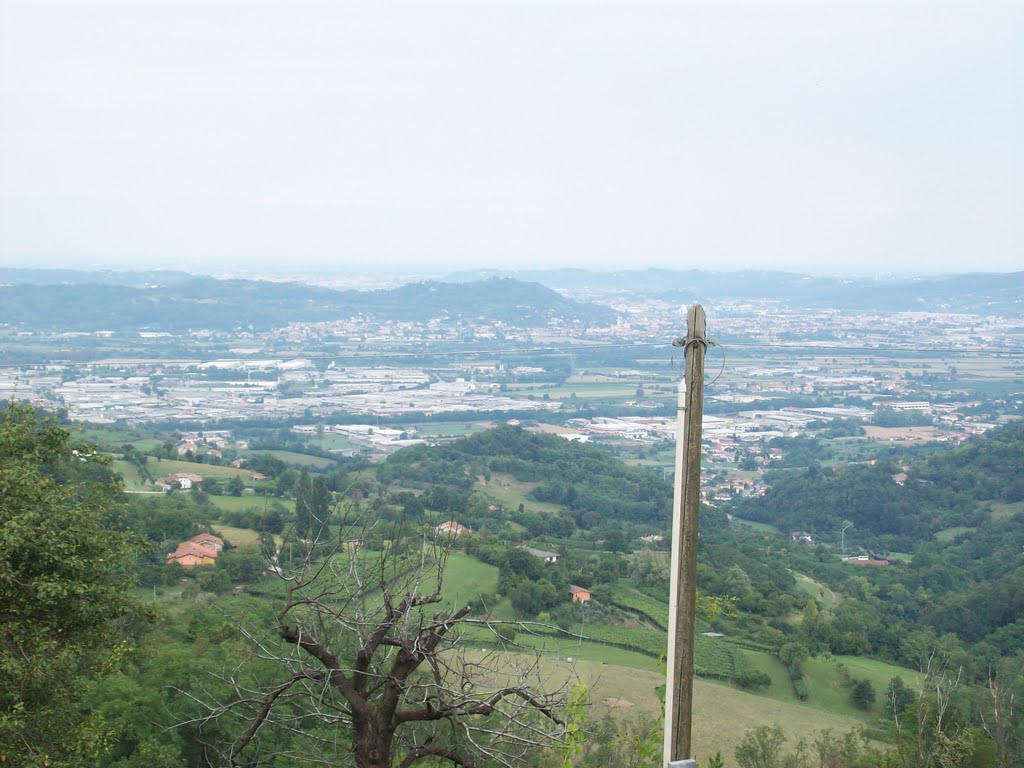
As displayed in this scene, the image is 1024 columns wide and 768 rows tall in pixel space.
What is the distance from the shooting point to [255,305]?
6844cm

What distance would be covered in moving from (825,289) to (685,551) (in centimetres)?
7050

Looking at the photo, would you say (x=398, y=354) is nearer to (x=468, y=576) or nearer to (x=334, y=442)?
(x=334, y=442)

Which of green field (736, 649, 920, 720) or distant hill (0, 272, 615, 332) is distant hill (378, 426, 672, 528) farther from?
distant hill (0, 272, 615, 332)

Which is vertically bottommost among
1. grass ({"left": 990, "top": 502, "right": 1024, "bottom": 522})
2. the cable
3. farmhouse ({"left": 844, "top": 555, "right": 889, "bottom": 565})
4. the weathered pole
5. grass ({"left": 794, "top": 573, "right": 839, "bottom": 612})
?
farmhouse ({"left": 844, "top": 555, "right": 889, "bottom": 565})

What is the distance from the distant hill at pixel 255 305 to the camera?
61812 mm

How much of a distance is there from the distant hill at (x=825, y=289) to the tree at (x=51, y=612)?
52912 millimetres

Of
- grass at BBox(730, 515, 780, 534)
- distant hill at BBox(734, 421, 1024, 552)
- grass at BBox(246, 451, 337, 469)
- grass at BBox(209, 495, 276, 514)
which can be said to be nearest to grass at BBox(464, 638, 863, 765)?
grass at BBox(209, 495, 276, 514)

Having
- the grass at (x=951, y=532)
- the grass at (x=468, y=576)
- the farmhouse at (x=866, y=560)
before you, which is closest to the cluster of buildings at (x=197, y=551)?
the grass at (x=468, y=576)

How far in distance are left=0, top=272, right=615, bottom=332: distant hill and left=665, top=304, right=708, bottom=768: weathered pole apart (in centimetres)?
5501

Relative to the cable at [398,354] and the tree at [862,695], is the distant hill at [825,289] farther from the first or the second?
the tree at [862,695]

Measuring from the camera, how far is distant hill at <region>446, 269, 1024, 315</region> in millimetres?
60281

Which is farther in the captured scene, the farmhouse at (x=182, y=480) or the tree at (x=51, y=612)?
the farmhouse at (x=182, y=480)

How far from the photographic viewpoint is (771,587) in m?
18.6

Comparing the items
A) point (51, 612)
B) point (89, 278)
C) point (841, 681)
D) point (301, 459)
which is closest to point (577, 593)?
point (841, 681)
